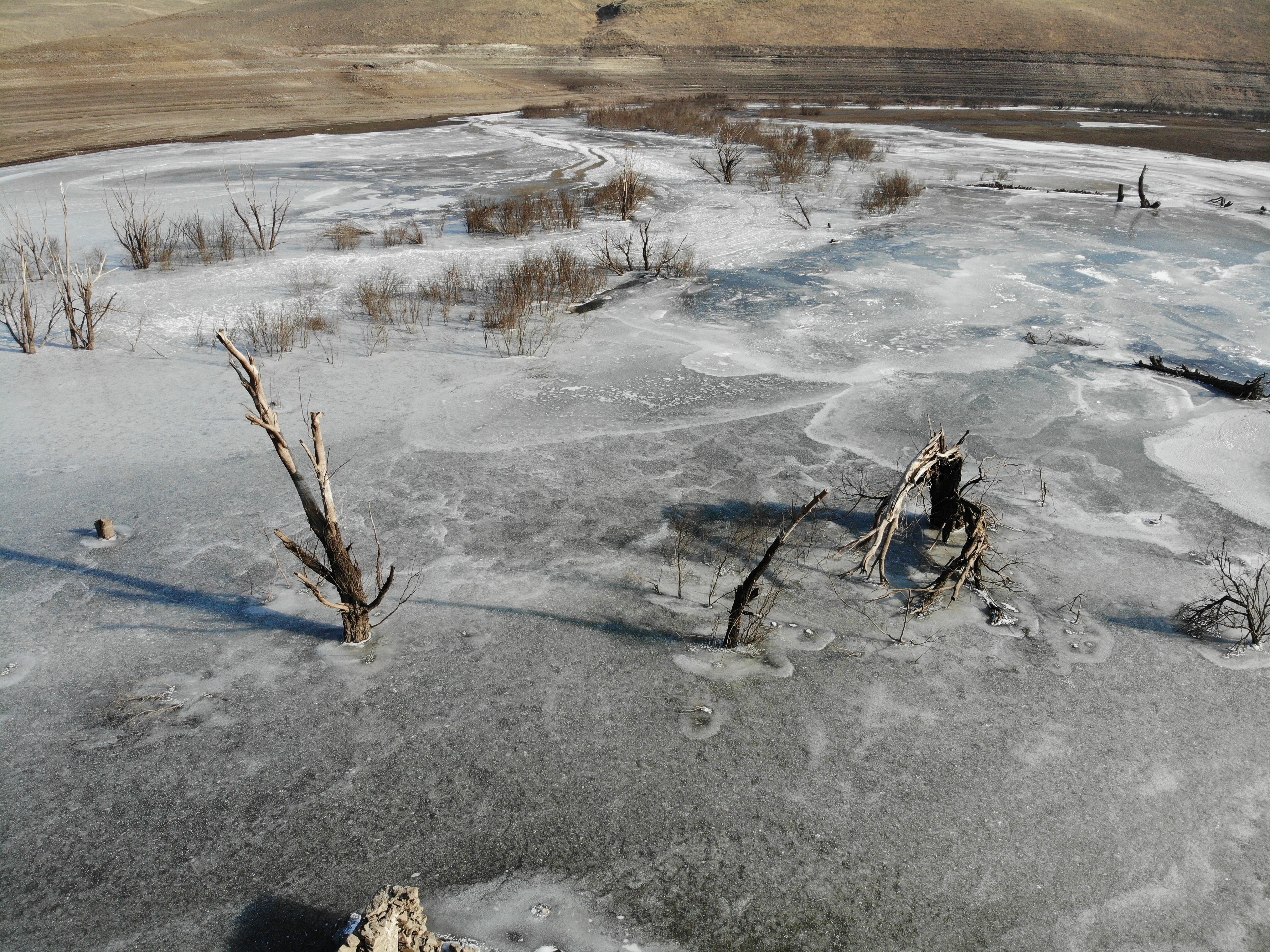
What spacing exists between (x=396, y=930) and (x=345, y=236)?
405 inches

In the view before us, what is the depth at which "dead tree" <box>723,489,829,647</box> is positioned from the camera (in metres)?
3.86

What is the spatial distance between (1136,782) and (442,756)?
10.0 feet

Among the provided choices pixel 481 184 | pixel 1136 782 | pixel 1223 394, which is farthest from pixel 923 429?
pixel 481 184

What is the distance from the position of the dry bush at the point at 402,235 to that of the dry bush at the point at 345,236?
0.91ft

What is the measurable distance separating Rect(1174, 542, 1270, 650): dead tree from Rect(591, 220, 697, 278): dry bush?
23.3 ft

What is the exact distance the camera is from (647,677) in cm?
407

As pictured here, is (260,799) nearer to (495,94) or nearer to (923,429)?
(923,429)

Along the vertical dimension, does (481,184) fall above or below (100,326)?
above

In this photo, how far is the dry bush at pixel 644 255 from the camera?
34.2 feet

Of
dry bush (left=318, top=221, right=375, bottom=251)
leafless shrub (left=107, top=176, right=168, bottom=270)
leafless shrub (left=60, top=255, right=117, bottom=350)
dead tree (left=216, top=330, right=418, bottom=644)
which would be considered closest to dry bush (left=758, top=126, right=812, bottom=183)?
dry bush (left=318, top=221, right=375, bottom=251)

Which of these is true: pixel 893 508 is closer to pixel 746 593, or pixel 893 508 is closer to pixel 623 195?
pixel 746 593

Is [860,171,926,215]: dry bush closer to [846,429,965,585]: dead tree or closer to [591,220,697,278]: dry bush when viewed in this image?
[591,220,697,278]: dry bush

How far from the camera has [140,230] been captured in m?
10.2

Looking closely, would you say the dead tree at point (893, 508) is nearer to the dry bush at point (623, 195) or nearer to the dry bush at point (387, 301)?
the dry bush at point (387, 301)
